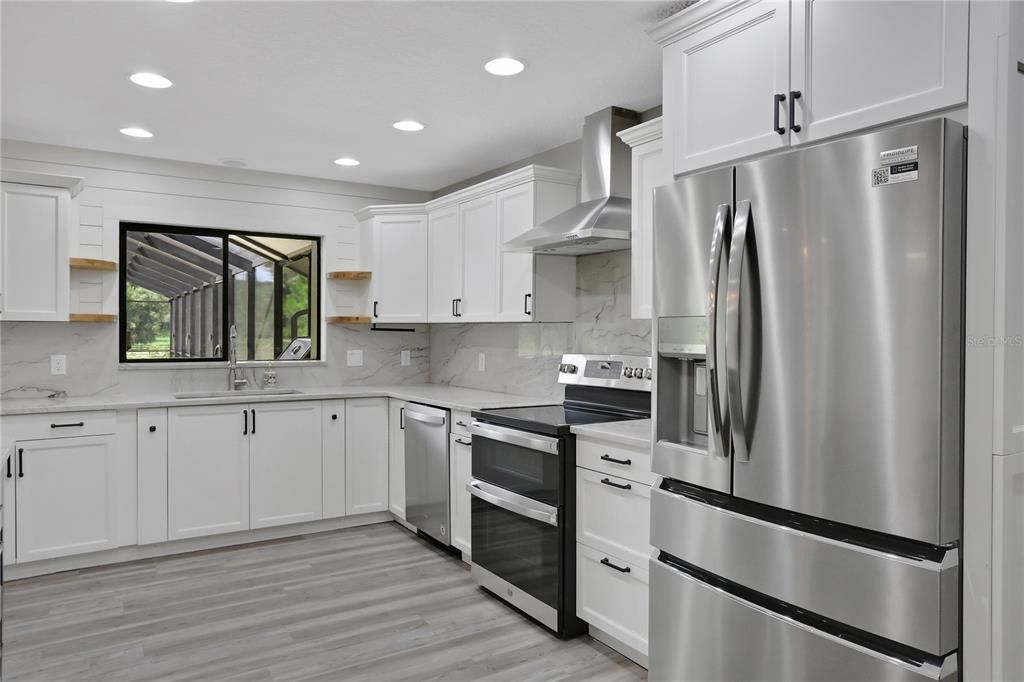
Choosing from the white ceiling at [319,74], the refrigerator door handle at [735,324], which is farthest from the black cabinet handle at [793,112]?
the white ceiling at [319,74]

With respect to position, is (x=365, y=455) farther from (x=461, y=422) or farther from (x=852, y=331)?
(x=852, y=331)

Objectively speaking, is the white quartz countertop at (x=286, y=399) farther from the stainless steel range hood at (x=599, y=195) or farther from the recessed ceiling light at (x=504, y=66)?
the recessed ceiling light at (x=504, y=66)

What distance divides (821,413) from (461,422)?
2425mm

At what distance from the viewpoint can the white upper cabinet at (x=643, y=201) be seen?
2920 millimetres

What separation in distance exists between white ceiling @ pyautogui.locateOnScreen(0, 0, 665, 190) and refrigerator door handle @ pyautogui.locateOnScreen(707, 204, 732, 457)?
0.99 m

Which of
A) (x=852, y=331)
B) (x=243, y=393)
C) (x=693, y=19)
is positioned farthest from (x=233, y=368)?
(x=852, y=331)

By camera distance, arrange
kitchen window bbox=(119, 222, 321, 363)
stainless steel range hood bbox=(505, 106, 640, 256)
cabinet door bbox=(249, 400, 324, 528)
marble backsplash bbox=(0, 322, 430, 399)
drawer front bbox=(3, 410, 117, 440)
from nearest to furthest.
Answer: stainless steel range hood bbox=(505, 106, 640, 256)
drawer front bbox=(3, 410, 117, 440)
marble backsplash bbox=(0, 322, 430, 399)
cabinet door bbox=(249, 400, 324, 528)
kitchen window bbox=(119, 222, 321, 363)

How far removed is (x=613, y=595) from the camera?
2.72 meters

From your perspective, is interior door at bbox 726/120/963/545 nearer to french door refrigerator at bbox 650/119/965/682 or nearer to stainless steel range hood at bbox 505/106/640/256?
french door refrigerator at bbox 650/119/965/682

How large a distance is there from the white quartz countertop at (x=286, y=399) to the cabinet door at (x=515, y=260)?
55cm

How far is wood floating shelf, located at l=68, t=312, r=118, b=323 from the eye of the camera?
13.5 feet

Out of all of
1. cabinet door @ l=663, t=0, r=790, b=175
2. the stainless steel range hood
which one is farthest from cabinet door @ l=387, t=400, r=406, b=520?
cabinet door @ l=663, t=0, r=790, b=175

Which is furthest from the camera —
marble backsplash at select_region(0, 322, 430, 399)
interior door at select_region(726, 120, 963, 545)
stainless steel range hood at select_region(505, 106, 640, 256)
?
marble backsplash at select_region(0, 322, 430, 399)

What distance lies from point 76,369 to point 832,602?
4428 millimetres
